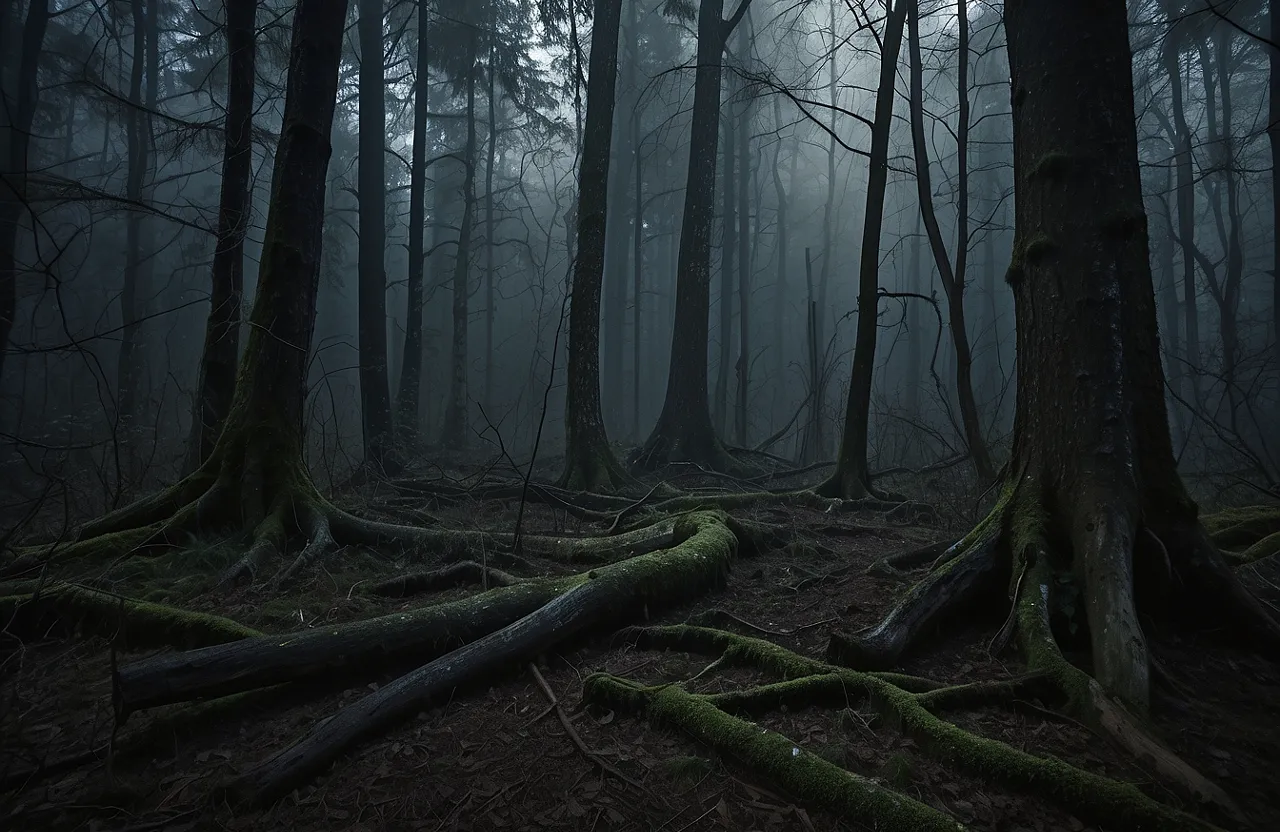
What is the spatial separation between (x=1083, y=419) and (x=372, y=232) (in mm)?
12455

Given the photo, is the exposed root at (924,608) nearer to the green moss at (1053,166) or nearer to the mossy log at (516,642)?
the mossy log at (516,642)

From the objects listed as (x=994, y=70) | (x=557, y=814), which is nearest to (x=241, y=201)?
(x=557, y=814)

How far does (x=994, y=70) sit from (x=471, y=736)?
1350 inches

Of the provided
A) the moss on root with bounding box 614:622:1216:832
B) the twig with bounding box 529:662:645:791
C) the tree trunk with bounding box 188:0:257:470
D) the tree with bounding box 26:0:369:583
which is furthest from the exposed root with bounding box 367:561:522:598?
the tree trunk with bounding box 188:0:257:470

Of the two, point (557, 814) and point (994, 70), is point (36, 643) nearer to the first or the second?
point (557, 814)

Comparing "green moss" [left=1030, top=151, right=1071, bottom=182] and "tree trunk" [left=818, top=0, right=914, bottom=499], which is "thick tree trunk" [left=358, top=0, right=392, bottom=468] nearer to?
"tree trunk" [left=818, top=0, right=914, bottom=499]

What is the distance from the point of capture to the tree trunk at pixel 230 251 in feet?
21.5

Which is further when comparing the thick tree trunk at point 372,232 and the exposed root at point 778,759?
the thick tree trunk at point 372,232

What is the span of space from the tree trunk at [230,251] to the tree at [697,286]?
6079mm

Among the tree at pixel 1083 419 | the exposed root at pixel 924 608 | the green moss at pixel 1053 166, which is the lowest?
the exposed root at pixel 924 608

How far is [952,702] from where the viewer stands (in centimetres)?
264

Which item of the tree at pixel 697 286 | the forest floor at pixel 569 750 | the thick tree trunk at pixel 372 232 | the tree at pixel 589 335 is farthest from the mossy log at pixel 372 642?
the thick tree trunk at pixel 372 232

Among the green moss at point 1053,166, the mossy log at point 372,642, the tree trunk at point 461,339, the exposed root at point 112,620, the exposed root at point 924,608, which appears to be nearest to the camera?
the mossy log at point 372,642

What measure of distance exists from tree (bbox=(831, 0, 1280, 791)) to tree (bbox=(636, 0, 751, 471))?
23.4ft
